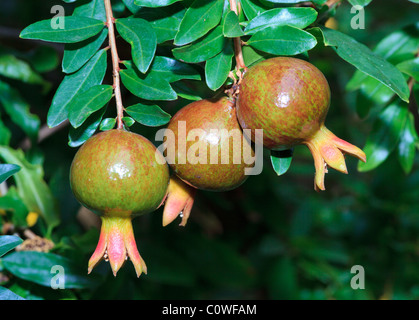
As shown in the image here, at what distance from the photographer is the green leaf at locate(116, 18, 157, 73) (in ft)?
2.81

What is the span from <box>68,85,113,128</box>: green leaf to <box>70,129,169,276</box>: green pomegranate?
56mm

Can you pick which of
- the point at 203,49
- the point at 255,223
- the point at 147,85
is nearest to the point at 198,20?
the point at 203,49

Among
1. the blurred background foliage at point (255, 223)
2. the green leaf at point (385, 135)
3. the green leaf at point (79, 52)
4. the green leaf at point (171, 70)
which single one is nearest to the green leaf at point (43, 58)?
the blurred background foliage at point (255, 223)

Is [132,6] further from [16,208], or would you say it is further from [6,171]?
[16,208]

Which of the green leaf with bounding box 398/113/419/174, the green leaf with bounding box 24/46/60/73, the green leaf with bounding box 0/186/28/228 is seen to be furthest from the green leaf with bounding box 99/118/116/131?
the green leaf with bounding box 398/113/419/174

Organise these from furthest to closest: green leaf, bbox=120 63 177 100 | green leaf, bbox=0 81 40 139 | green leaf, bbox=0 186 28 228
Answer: green leaf, bbox=0 81 40 139
green leaf, bbox=0 186 28 228
green leaf, bbox=120 63 177 100

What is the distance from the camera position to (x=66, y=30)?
89cm

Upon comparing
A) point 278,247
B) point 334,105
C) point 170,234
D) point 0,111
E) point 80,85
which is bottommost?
point 278,247

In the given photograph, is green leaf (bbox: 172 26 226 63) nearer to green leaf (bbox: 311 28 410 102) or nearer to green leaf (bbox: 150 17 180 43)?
green leaf (bbox: 150 17 180 43)

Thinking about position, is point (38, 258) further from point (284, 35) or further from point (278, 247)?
point (278, 247)

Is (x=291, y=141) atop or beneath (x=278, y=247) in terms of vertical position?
atop

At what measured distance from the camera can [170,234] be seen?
1916 millimetres

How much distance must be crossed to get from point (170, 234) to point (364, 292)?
80cm

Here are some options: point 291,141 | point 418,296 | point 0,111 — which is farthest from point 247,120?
point 418,296
